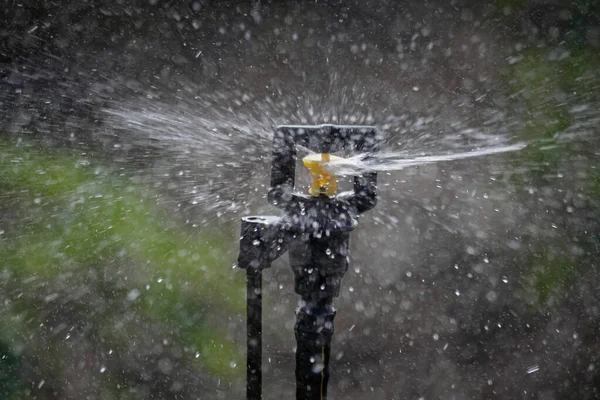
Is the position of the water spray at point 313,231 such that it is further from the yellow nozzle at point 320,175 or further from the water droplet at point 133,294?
the water droplet at point 133,294

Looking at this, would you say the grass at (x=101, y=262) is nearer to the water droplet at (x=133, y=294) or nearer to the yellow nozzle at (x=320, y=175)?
the water droplet at (x=133, y=294)

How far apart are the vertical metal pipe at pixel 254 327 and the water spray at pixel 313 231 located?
0.10ft

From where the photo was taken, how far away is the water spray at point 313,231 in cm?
61

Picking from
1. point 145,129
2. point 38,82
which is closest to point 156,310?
point 145,129

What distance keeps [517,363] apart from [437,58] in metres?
0.80

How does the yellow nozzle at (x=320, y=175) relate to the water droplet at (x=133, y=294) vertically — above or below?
above

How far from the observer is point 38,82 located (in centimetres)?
131

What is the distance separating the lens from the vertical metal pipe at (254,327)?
663mm

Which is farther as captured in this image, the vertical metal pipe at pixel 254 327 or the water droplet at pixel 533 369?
the water droplet at pixel 533 369

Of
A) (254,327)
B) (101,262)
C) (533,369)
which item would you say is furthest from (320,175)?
(533,369)

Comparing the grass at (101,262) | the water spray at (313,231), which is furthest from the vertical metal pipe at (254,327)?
the grass at (101,262)

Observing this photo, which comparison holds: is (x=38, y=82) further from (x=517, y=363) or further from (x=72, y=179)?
(x=517, y=363)

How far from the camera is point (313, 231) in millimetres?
605

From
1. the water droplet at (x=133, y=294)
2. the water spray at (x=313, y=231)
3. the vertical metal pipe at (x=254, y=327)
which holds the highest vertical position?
the water spray at (x=313, y=231)
